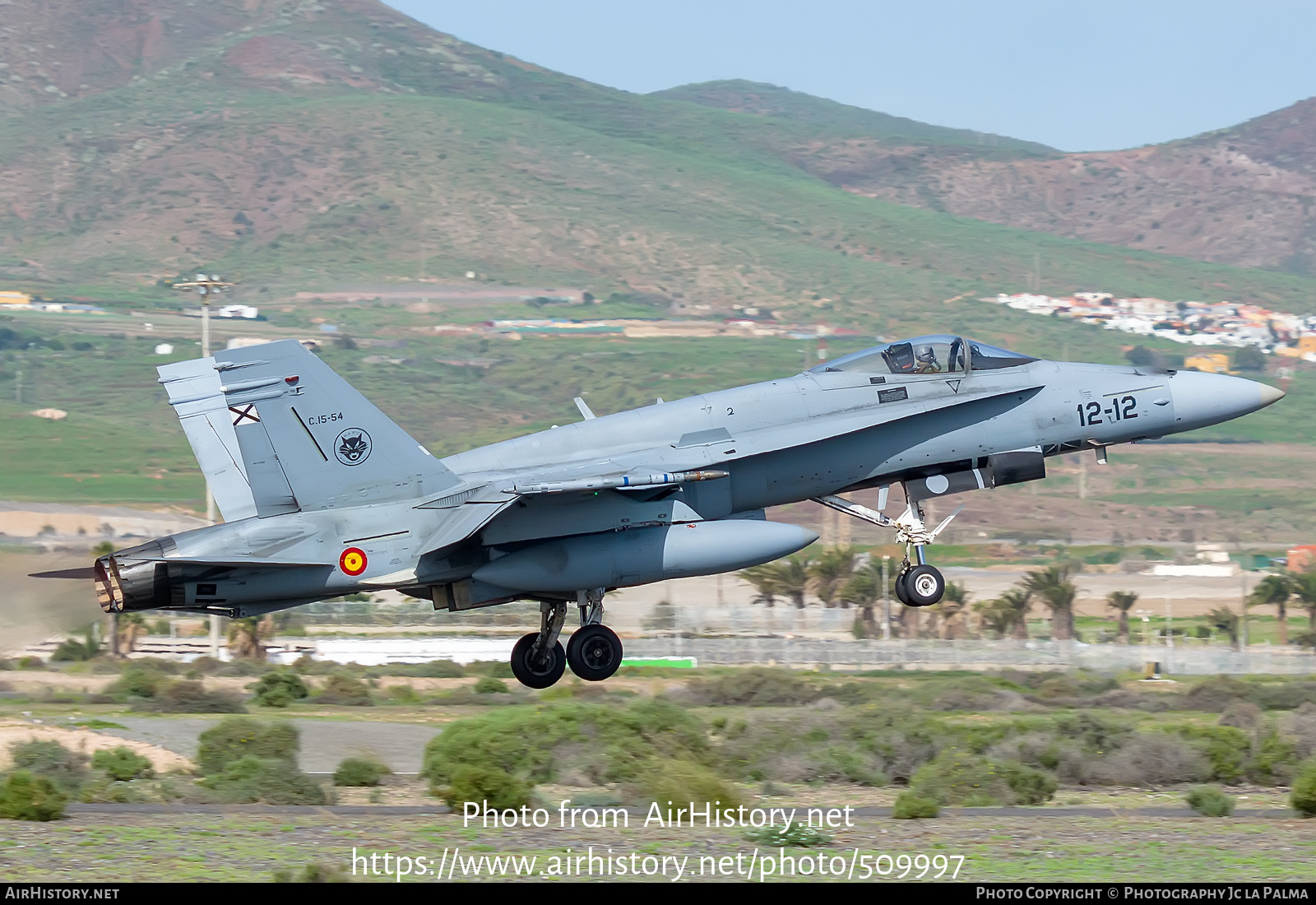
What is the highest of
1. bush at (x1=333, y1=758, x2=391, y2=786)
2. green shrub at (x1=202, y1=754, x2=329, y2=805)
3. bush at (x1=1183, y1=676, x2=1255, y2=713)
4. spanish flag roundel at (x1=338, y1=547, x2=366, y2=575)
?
spanish flag roundel at (x1=338, y1=547, x2=366, y2=575)

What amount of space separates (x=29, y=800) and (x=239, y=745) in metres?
10.4

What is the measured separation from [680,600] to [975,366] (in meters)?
66.6

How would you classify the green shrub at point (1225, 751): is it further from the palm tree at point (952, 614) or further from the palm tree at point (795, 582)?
the palm tree at point (795, 582)

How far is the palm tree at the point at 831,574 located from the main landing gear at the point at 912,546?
56649 mm

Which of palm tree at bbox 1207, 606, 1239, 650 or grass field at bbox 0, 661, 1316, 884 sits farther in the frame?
palm tree at bbox 1207, 606, 1239, 650

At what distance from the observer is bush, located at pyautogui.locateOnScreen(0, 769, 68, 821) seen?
2300 cm

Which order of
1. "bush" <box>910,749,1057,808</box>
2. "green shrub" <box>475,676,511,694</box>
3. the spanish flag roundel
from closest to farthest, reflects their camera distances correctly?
the spanish flag roundel, "bush" <box>910,749,1057,808</box>, "green shrub" <box>475,676,511,694</box>

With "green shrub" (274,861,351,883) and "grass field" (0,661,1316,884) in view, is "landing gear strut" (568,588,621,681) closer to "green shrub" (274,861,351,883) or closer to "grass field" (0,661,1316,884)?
"grass field" (0,661,1316,884)

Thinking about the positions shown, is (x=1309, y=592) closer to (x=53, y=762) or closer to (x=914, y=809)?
(x=914, y=809)

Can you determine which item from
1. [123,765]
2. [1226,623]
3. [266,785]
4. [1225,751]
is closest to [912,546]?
[266,785]

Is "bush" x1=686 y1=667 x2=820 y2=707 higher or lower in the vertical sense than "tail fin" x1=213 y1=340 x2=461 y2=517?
lower

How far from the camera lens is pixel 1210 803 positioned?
26719 millimetres

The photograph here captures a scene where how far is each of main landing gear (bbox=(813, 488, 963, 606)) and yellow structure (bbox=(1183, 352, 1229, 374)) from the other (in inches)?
6562

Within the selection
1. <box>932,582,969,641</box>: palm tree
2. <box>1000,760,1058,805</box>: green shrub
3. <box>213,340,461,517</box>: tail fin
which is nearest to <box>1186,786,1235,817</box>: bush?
<box>1000,760,1058,805</box>: green shrub
